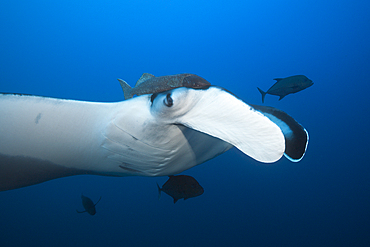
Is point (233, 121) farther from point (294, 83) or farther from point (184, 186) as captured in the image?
point (294, 83)

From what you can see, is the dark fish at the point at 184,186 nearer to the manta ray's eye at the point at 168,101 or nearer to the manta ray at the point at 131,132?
the manta ray at the point at 131,132

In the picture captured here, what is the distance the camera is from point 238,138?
64cm

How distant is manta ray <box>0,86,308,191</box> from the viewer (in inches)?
24.3

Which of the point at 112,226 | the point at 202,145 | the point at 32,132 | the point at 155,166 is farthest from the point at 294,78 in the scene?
the point at 112,226

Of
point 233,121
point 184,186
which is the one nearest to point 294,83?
point 184,186

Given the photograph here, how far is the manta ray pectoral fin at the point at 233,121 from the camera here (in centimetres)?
57

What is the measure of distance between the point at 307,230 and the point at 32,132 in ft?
50.9

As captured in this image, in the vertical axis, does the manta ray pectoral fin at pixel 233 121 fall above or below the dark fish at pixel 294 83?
below

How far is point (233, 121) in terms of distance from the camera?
61 cm

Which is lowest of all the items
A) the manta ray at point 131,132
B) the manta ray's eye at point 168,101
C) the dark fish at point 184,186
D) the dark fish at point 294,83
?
the dark fish at point 184,186

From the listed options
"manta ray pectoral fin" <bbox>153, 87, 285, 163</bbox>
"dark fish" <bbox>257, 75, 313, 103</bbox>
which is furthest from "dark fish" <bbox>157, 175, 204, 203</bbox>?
"dark fish" <bbox>257, 75, 313, 103</bbox>

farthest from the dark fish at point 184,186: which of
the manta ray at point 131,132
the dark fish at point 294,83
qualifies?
the dark fish at point 294,83

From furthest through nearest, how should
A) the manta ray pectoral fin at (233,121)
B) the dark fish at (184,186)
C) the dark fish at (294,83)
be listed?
the dark fish at (294,83) → the dark fish at (184,186) → the manta ray pectoral fin at (233,121)

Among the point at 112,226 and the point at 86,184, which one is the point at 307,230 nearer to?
the point at 112,226
